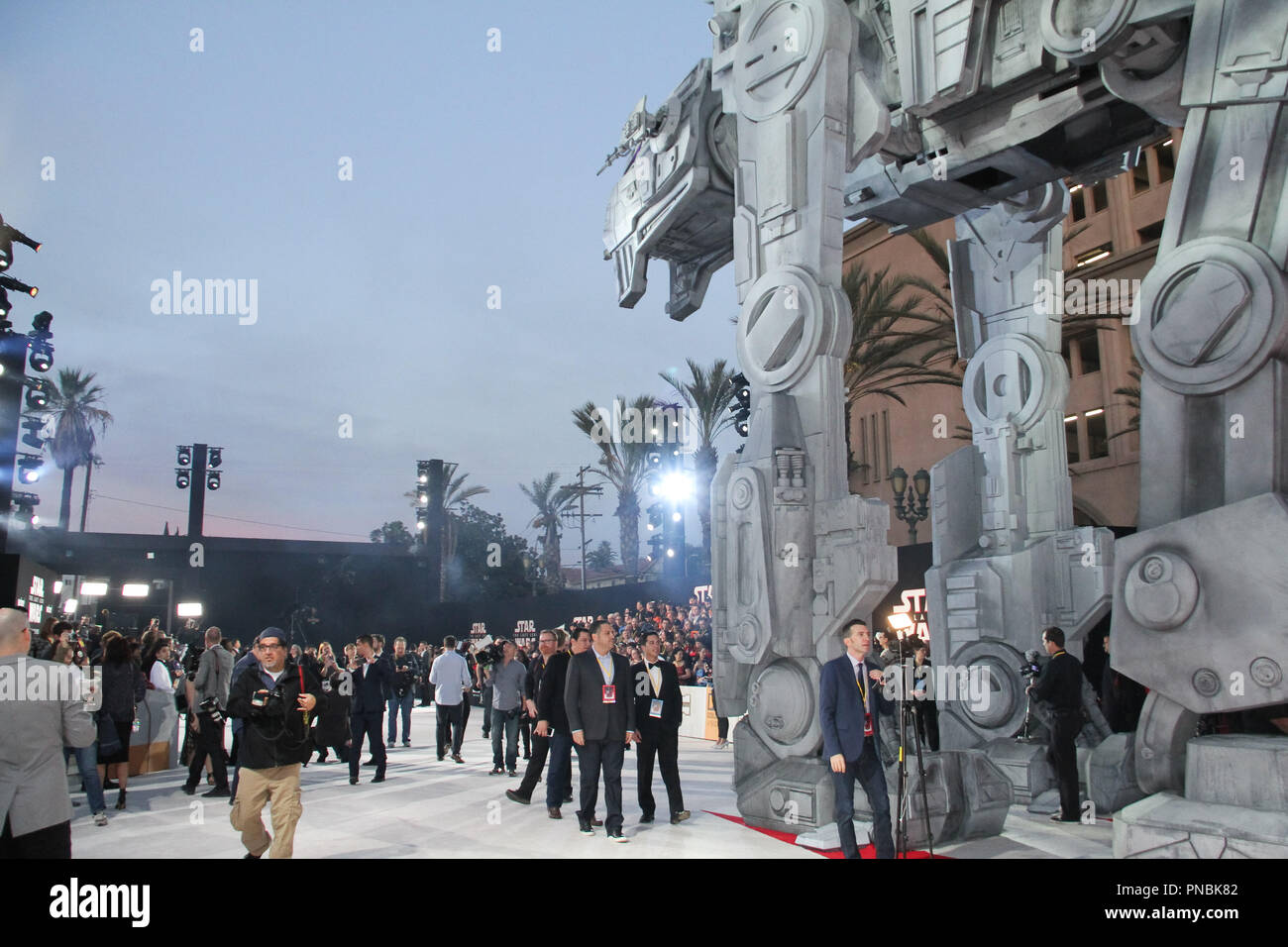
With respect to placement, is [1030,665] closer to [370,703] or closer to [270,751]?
[270,751]

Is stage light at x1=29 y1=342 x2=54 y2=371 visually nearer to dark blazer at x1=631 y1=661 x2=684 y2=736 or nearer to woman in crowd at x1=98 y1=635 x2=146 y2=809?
woman in crowd at x1=98 y1=635 x2=146 y2=809

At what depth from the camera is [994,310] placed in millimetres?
12336

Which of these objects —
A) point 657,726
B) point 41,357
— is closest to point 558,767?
point 657,726

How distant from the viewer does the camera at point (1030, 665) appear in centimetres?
951

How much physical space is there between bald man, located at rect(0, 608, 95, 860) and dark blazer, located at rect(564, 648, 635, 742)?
4369 millimetres

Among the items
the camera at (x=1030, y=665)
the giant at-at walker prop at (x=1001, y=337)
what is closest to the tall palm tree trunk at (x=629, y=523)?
the giant at-at walker prop at (x=1001, y=337)

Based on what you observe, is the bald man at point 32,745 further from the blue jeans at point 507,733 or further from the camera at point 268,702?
the blue jeans at point 507,733

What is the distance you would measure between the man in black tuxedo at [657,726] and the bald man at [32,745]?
17.5ft

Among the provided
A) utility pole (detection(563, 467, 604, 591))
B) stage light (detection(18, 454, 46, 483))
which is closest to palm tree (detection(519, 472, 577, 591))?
utility pole (detection(563, 467, 604, 591))

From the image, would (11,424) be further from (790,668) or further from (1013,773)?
(1013,773)

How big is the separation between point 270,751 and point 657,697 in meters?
4.34

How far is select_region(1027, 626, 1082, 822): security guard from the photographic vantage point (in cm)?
884

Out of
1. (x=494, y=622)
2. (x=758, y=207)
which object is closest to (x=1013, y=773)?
(x=758, y=207)

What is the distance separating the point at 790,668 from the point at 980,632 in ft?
12.6
